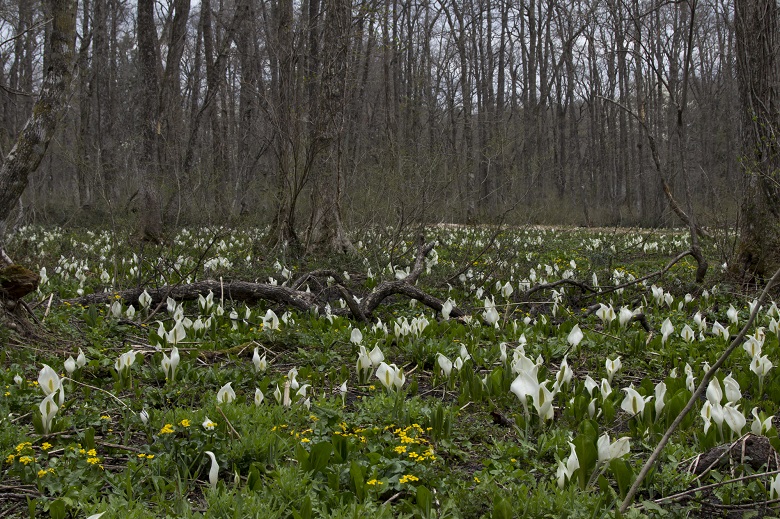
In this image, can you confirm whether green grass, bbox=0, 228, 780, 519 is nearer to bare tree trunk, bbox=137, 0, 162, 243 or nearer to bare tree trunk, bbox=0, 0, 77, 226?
bare tree trunk, bbox=0, 0, 77, 226

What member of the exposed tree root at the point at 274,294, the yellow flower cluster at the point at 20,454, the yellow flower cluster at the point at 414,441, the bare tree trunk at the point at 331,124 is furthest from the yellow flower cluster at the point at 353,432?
the bare tree trunk at the point at 331,124

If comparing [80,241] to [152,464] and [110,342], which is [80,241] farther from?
[152,464]

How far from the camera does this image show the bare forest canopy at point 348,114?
416 inches

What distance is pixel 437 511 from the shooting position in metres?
2.48

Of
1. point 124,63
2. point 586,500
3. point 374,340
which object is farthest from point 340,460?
point 124,63

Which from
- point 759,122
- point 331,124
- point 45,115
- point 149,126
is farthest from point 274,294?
point 149,126

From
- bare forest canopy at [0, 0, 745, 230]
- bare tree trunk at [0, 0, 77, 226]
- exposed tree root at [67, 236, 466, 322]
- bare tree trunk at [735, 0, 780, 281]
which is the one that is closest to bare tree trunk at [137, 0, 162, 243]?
bare forest canopy at [0, 0, 745, 230]

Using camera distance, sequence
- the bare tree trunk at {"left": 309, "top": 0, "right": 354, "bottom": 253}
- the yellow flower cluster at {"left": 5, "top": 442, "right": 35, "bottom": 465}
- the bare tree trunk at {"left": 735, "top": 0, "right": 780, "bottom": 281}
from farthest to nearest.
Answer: the bare tree trunk at {"left": 309, "top": 0, "right": 354, "bottom": 253} < the bare tree trunk at {"left": 735, "top": 0, "right": 780, "bottom": 281} < the yellow flower cluster at {"left": 5, "top": 442, "right": 35, "bottom": 465}

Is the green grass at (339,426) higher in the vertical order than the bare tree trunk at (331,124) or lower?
lower

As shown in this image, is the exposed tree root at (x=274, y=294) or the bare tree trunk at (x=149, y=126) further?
the bare tree trunk at (x=149, y=126)

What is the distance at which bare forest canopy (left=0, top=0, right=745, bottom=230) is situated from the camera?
10.6m

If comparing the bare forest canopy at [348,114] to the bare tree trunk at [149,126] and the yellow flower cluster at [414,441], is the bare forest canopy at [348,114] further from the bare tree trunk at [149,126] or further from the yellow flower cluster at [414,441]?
the yellow flower cluster at [414,441]

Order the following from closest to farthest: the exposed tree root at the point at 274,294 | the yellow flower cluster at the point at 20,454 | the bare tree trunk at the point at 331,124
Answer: the yellow flower cluster at the point at 20,454, the exposed tree root at the point at 274,294, the bare tree trunk at the point at 331,124

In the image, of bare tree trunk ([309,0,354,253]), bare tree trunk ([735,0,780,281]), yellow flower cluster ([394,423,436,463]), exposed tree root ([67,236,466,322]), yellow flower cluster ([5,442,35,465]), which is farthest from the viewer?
bare tree trunk ([309,0,354,253])
